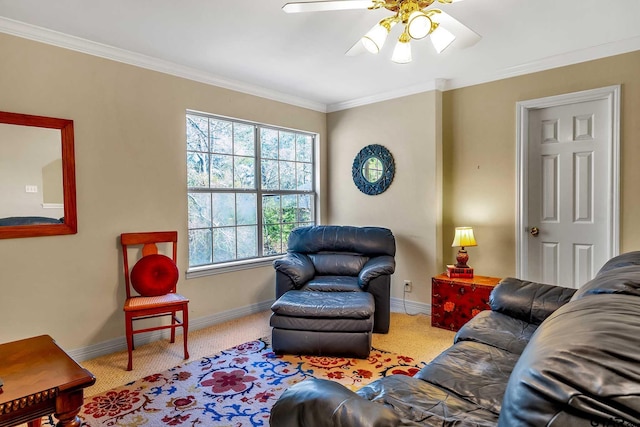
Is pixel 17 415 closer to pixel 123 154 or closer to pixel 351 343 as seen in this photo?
pixel 351 343

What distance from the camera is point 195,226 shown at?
12.0 ft

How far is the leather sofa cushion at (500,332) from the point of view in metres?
1.92

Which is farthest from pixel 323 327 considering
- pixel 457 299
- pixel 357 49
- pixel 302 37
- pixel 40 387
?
pixel 302 37

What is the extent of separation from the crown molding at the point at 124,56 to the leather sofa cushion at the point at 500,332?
3.17 meters

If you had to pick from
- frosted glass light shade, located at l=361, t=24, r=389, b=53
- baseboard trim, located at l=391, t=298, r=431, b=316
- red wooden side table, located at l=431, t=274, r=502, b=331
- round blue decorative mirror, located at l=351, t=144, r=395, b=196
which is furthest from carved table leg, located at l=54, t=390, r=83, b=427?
round blue decorative mirror, located at l=351, t=144, r=395, b=196

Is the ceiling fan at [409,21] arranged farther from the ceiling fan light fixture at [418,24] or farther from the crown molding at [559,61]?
the crown molding at [559,61]

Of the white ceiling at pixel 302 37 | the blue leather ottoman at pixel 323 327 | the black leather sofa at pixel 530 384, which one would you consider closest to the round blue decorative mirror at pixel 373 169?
the white ceiling at pixel 302 37

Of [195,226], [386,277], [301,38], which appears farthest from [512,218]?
[195,226]

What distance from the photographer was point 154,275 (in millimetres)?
3086

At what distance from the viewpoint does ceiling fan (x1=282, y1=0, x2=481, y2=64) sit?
1885 mm

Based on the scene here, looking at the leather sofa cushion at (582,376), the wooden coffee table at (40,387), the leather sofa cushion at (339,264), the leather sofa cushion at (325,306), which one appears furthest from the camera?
the leather sofa cushion at (339,264)

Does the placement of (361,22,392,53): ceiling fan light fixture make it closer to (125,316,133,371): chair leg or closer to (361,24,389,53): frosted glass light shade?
(361,24,389,53): frosted glass light shade

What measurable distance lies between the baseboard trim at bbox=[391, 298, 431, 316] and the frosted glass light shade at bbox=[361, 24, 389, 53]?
9.34ft

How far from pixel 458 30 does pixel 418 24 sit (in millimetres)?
384
